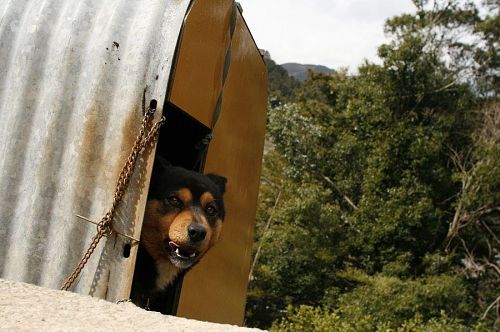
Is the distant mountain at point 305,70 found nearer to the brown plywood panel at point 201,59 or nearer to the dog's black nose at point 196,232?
the brown plywood panel at point 201,59

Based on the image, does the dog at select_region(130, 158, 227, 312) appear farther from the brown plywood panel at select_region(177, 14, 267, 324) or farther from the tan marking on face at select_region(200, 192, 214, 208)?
the brown plywood panel at select_region(177, 14, 267, 324)

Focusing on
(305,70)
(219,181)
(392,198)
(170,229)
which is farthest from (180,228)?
(305,70)

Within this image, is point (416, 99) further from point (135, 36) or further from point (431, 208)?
point (135, 36)

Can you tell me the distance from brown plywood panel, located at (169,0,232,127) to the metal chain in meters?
0.19

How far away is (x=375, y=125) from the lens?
14742 mm

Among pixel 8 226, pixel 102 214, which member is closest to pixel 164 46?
pixel 102 214

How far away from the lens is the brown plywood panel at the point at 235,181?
4031mm

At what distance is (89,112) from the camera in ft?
11.3

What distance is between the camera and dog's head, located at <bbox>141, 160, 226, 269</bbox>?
335 cm

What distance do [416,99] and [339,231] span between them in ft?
10.9

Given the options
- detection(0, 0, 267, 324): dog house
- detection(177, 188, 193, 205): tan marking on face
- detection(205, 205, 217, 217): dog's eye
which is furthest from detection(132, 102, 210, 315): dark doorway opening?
detection(177, 188, 193, 205): tan marking on face

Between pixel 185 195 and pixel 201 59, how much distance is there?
0.77 m

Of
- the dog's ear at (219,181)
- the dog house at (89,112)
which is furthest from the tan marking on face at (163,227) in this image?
the dog's ear at (219,181)

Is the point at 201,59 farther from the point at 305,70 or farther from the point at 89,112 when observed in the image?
the point at 305,70
